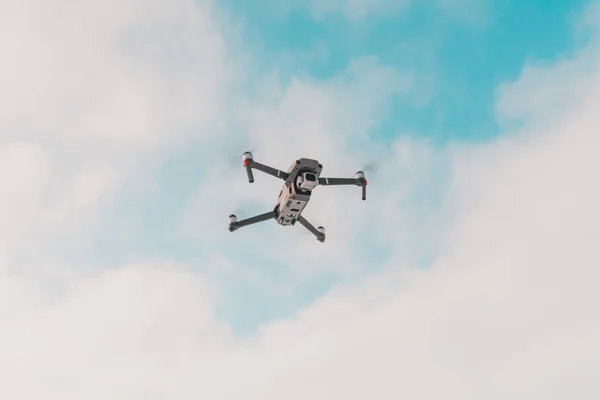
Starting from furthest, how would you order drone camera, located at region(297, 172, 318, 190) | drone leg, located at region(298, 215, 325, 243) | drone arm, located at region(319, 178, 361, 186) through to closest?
drone leg, located at region(298, 215, 325, 243) < drone arm, located at region(319, 178, 361, 186) < drone camera, located at region(297, 172, 318, 190)

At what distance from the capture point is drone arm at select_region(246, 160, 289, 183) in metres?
35.8

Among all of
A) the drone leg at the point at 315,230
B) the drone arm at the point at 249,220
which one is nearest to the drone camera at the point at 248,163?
the drone arm at the point at 249,220

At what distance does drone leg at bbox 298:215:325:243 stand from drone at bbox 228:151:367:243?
0.40 feet

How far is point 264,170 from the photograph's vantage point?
37.0 meters

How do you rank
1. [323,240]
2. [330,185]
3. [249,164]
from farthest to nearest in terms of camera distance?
[323,240]
[330,185]
[249,164]

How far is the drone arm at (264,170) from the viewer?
3578cm

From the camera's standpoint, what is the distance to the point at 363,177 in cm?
3994

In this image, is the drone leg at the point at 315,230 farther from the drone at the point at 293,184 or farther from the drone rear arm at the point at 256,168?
the drone rear arm at the point at 256,168

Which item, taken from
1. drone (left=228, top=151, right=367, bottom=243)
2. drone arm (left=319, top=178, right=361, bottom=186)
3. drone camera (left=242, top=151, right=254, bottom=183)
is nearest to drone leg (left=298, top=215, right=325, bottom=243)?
drone (left=228, top=151, right=367, bottom=243)

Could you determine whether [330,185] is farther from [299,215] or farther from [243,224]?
[243,224]

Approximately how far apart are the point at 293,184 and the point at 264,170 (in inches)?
96.6

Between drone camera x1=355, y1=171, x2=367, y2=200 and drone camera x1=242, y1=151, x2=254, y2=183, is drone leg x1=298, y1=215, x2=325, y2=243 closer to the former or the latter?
drone camera x1=355, y1=171, x2=367, y2=200

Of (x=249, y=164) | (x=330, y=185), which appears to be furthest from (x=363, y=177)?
(x=249, y=164)

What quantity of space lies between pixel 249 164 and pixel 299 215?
728 centimetres
